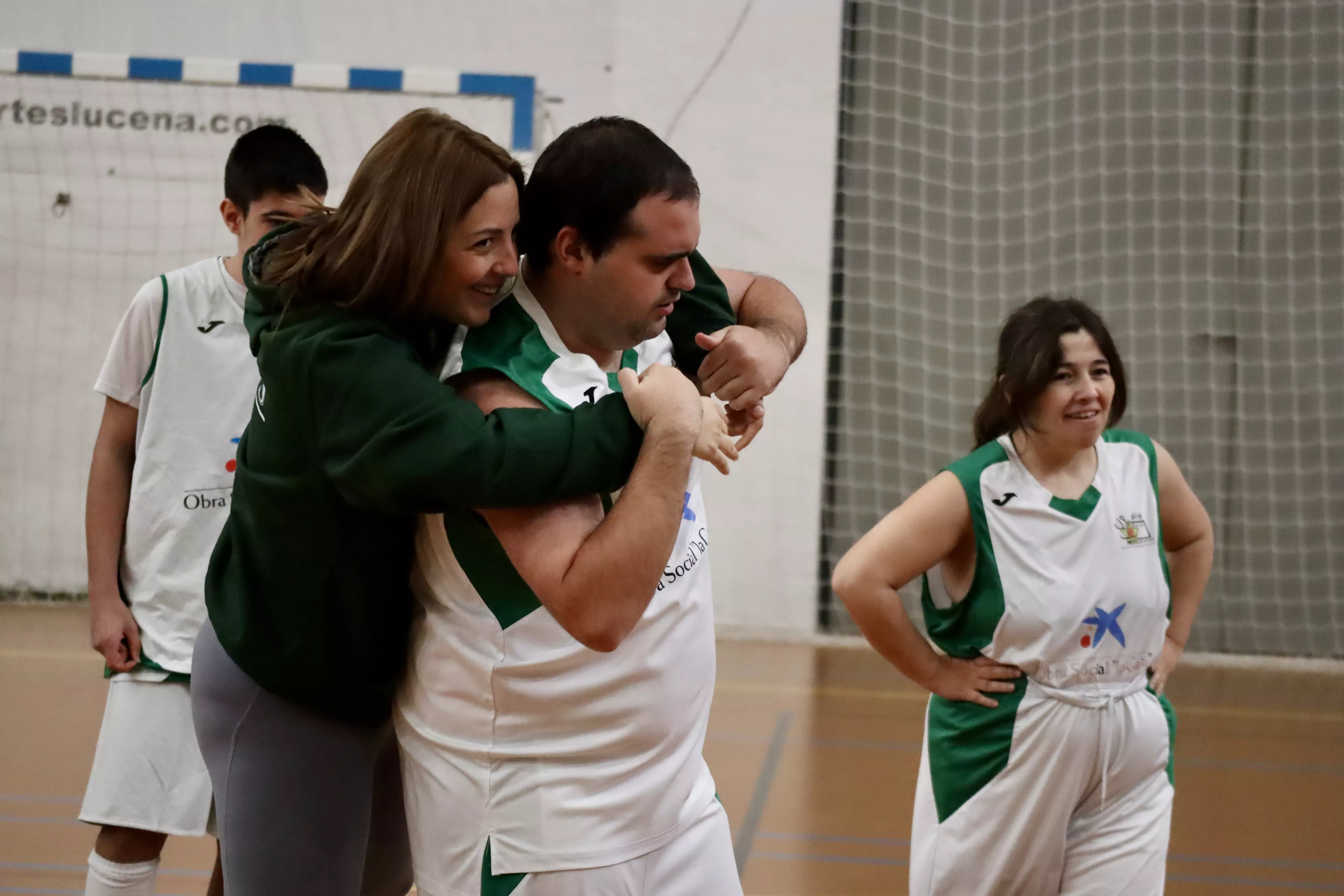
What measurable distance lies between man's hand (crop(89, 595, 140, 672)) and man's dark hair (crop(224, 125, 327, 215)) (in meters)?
0.95

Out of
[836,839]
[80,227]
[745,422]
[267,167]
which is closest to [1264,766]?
[836,839]

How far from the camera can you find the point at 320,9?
24.1 ft

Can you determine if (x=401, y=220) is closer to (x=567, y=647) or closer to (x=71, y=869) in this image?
(x=567, y=647)

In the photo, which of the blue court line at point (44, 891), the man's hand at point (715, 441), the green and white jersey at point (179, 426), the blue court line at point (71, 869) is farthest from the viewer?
the blue court line at point (71, 869)

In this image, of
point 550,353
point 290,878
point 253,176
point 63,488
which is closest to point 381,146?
point 550,353

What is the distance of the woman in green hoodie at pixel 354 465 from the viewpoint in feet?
4.84

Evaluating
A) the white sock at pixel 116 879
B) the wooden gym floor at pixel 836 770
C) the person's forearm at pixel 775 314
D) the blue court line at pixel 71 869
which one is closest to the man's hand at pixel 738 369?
the person's forearm at pixel 775 314

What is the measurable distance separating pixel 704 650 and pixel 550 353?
18.3 inches

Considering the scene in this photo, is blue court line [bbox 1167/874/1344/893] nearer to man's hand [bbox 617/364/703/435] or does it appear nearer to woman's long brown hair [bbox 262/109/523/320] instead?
man's hand [bbox 617/364/703/435]

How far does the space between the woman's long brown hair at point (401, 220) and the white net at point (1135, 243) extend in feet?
18.7

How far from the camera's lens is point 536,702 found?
1.60m

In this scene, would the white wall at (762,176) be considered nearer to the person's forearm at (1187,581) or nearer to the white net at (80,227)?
the white net at (80,227)

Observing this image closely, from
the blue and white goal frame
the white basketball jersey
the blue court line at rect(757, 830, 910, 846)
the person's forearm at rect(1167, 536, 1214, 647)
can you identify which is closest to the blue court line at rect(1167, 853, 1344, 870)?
the blue court line at rect(757, 830, 910, 846)

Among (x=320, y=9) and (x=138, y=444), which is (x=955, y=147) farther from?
(x=138, y=444)
